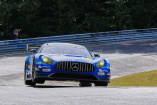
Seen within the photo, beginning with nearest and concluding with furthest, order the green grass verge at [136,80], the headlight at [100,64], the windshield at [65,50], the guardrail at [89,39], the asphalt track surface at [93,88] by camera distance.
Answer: the asphalt track surface at [93,88] < the headlight at [100,64] < the windshield at [65,50] < the green grass verge at [136,80] < the guardrail at [89,39]

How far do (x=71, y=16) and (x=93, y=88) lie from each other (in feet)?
91.6

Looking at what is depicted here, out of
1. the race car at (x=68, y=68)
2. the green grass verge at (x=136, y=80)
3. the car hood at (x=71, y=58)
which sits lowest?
the green grass verge at (x=136, y=80)

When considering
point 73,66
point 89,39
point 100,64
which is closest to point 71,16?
point 89,39

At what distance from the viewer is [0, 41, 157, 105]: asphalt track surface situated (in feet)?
22.4

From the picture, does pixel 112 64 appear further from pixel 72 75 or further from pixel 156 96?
pixel 156 96

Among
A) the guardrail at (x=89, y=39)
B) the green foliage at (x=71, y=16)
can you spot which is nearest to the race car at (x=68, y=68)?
the guardrail at (x=89, y=39)

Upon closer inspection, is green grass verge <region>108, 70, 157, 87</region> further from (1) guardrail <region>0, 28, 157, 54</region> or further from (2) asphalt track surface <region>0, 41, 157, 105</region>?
(1) guardrail <region>0, 28, 157, 54</region>

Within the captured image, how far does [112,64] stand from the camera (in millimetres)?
20453

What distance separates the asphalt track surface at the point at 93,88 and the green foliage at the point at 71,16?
6.99 m

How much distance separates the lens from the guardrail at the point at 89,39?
87.3 feet

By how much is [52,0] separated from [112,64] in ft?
58.1

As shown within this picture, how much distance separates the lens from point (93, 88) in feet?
30.8

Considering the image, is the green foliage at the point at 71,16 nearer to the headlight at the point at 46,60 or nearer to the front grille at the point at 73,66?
the headlight at the point at 46,60

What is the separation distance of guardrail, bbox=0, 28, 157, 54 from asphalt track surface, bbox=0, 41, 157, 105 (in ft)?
4.69
